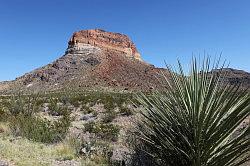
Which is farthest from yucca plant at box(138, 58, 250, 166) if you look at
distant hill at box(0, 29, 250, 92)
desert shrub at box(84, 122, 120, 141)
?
distant hill at box(0, 29, 250, 92)

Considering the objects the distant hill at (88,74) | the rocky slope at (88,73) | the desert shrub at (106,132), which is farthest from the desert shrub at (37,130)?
the rocky slope at (88,73)

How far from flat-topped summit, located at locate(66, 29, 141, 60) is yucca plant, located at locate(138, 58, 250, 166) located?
94279 millimetres

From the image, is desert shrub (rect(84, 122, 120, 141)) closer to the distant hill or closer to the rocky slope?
the distant hill

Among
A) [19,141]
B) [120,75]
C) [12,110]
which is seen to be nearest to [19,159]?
[19,141]

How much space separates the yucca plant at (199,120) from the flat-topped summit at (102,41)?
94.3 metres

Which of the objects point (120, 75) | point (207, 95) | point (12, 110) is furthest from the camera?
point (120, 75)

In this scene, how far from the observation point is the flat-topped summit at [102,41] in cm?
10698

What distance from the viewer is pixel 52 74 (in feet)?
269

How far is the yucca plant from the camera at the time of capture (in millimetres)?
4828

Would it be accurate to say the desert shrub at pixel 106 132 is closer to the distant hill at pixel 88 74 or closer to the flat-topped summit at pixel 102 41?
the distant hill at pixel 88 74

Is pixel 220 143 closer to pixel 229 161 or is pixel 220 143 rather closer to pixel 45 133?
pixel 229 161

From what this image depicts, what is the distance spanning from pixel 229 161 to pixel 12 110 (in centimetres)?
1271

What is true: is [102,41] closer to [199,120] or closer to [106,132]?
[106,132]

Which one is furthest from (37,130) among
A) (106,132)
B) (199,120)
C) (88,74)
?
(88,74)
